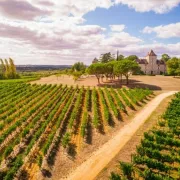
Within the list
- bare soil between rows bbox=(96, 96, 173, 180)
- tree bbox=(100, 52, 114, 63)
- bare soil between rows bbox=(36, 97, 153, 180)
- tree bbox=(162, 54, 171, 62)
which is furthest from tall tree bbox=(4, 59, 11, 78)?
bare soil between rows bbox=(96, 96, 173, 180)

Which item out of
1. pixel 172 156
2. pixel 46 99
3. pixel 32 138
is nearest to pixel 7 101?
pixel 46 99

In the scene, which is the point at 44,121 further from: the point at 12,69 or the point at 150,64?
the point at 150,64

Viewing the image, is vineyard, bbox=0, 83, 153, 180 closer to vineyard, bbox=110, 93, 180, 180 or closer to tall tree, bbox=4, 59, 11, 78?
vineyard, bbox=110, 93, 180, 180

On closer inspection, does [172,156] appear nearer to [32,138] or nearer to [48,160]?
[48,160]

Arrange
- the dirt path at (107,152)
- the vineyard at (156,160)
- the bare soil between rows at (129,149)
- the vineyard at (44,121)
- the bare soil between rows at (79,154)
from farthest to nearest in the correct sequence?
the vineyard at (44,121) → the bare soil between rows at (79,154) → the dirt path at (107,152) → the bare soil between rows at (129,149) → the vineyard at (156,160)

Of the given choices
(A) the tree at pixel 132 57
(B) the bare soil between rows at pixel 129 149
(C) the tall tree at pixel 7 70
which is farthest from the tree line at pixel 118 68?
(C) the tall tree at pixel 7 70

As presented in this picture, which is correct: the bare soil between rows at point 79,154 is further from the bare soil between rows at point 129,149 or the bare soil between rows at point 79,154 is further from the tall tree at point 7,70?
the tall tree at point 7,70

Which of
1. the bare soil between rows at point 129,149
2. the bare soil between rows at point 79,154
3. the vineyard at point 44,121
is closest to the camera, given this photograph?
the bare soil between rows at point 129,149

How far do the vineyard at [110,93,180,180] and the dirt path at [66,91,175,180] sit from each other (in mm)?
2807

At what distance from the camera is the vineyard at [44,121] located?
28.2m

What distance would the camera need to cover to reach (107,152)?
95.6ft

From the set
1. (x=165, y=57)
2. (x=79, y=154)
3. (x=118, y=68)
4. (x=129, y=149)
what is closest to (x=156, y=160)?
(x=129, y=149)

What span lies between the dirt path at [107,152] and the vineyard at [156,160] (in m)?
2.81

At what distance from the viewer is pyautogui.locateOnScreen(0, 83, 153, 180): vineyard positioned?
28.2 meters
